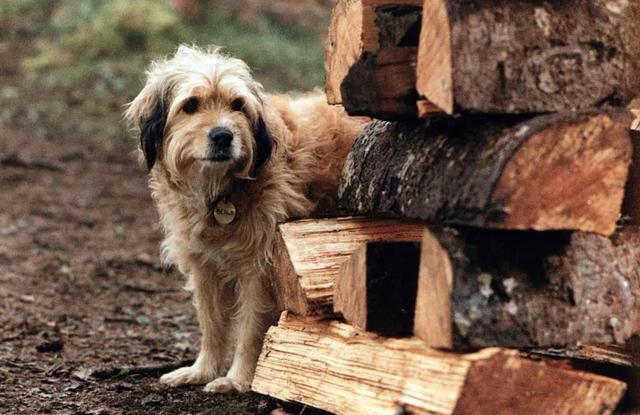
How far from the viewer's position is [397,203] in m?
3.29

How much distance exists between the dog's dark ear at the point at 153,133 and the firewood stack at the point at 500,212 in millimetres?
1542

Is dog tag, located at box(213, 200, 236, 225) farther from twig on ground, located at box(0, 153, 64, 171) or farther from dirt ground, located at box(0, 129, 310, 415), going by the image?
twig on ground, located at box(0, 153, 64, 171)

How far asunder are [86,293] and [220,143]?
248 cm

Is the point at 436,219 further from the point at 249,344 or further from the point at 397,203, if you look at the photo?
the point at 249,344

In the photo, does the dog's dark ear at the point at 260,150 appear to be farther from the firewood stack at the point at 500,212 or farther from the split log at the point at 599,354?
the split log at the point at 599,354

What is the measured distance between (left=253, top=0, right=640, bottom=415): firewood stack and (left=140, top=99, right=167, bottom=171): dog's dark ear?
1.54 m

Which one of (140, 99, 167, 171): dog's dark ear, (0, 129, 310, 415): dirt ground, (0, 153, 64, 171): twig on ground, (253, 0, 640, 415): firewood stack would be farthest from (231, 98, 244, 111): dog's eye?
(0, 153, 64, 171): twig on ground

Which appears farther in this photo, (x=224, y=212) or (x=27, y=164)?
(x=27, y=164)

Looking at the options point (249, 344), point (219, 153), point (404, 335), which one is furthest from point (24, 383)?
point (404, 335)

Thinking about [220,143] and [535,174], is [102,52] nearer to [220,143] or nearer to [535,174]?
[220,143]

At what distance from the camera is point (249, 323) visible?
4.72 metres

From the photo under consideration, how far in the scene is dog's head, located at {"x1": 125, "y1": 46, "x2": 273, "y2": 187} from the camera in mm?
4430

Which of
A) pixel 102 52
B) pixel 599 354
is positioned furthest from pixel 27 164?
pixel 599 354

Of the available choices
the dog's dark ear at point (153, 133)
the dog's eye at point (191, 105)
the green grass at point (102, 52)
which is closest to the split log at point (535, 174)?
the dog's eye at point (191, 105)
